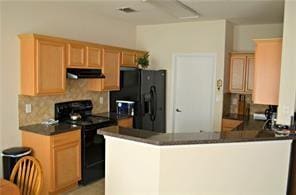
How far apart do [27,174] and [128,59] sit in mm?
3088

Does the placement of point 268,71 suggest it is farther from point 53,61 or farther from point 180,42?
point 53,61

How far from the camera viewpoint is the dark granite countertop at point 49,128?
142 inches

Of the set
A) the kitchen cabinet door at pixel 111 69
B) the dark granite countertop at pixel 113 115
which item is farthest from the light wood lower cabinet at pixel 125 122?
the kitchen cabinet door at pixel 111 69

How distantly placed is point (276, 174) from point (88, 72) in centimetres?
297

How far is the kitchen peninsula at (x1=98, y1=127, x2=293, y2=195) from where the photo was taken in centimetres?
234

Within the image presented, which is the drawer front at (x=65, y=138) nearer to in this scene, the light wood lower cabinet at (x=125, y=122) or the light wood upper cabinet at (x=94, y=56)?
the light wood lower cabinet at (x=125, y=122)

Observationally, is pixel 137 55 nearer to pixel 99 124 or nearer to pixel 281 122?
pixel 99 124

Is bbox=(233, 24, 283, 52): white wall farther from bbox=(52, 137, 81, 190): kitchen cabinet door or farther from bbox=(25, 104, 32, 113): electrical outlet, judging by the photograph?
bbox=(25, 104, 32, 113): electrical outlet

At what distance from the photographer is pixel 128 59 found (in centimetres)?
519

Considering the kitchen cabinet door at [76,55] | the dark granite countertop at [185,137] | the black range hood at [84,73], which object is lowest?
the dark granite countertop at [185,137]

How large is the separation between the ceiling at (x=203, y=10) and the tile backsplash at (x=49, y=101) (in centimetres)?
132

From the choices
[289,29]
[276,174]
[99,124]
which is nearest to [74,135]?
[99,124]

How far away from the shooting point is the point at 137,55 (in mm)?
5438

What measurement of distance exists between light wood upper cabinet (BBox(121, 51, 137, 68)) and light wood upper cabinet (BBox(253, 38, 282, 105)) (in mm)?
2356
